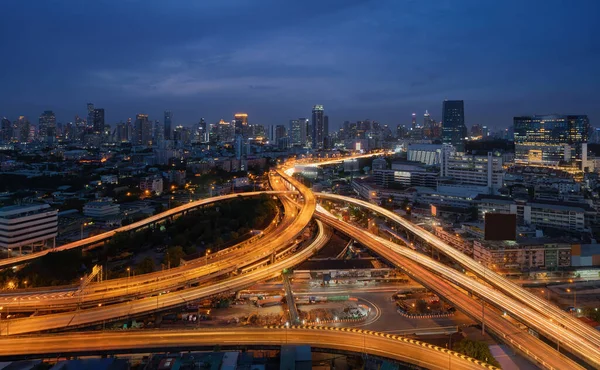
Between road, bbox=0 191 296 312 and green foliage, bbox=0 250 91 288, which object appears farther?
green foliage, bbox=0 250 91 288

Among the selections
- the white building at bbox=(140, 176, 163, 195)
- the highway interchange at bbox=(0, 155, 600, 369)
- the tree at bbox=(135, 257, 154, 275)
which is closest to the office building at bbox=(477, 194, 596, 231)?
the highway interchange at bbox=(0, 155, 600, 369)

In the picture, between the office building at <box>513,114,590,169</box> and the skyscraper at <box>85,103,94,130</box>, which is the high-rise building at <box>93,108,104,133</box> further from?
the office building at <box>513,114,590,169</box>

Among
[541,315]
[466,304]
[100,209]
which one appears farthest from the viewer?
[100,209]

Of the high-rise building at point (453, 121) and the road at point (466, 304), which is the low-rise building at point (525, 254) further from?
the high-rise building at point (453, 121)

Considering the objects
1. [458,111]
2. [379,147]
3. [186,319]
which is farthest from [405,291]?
[379,147]

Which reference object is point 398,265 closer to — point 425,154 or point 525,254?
point 525,254

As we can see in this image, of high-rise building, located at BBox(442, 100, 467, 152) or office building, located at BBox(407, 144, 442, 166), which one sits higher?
high-rise building, located at BBox(442, 100, 467, 152)

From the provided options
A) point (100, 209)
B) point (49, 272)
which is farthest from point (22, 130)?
point (49, 272)

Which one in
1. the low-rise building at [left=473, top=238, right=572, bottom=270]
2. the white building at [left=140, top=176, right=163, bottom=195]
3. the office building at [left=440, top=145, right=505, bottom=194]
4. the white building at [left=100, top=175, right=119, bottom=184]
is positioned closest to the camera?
the low-rise building at [left=473, top=238, right=572, bottom=270]

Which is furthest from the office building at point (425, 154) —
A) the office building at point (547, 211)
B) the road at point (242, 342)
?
the road at point (242, 342)
